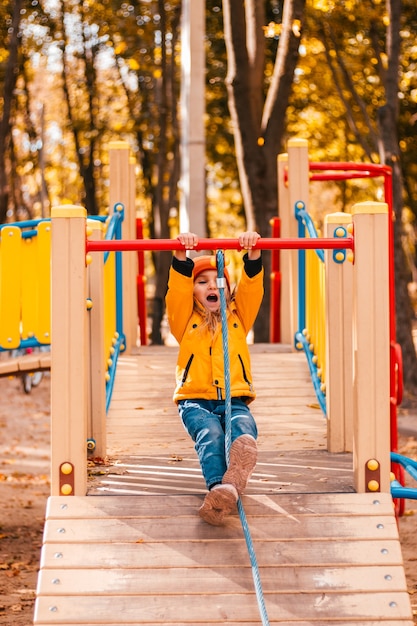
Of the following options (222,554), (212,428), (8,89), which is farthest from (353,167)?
(8,89)

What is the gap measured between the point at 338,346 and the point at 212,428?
1241 mm

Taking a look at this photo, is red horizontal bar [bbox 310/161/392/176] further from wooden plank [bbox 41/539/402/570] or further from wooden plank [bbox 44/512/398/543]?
wooden plank [bbox 41/539/402/570]

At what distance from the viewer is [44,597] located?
15.4 ft

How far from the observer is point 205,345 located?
5.72 m

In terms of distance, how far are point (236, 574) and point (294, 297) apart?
4.37 m

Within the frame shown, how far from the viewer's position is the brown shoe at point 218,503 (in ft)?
16.2

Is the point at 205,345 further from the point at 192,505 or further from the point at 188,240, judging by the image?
the point at 192,505

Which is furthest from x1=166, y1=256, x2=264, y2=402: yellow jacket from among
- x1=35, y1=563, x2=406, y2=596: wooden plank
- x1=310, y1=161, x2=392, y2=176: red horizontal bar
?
x1=310, y1=161, x2=392, y2=176: red horizontal bar

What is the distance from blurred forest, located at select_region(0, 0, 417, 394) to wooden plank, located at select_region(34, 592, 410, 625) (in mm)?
9183

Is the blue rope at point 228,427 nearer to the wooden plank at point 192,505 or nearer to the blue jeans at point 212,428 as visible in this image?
the blue jeans at point 212,428

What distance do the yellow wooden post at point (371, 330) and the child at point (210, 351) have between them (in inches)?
21.1

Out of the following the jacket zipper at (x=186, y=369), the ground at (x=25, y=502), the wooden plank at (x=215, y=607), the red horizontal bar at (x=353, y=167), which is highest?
the red horizontal bar at (x=353, y=167)

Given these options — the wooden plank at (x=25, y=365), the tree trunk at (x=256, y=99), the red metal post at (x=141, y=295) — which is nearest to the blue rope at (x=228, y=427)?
the wooden plank at (x=25, y=365)

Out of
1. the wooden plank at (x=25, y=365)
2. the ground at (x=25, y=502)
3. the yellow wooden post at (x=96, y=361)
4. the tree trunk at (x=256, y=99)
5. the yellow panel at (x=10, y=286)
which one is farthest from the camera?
the tree trunk at (x=256, y=99)
